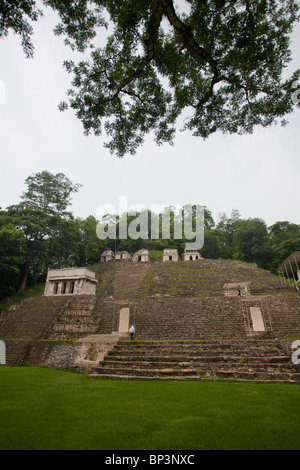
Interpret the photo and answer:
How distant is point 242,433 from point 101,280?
26802 millimetres

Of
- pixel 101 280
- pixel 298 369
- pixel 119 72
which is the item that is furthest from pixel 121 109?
pixel 101 280

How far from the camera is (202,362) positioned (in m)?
7.64

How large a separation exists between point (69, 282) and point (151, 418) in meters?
21.0

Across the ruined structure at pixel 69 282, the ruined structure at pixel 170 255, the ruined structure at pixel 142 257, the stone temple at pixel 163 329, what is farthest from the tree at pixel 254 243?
the ruined structure at pixel 69 282

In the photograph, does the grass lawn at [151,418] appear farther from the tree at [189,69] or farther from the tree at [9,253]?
the tree at [9,253]

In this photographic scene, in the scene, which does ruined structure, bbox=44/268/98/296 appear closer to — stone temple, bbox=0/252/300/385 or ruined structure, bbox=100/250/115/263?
stone temple, bbox=0/252/300/385

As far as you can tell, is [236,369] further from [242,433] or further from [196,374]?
[242,433]

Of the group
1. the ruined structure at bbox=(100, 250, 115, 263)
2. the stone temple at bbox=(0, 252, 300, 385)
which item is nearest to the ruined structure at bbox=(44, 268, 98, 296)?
the stone temple at bbox=(0, 252, 300, 385)

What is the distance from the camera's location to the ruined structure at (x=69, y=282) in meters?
22.5

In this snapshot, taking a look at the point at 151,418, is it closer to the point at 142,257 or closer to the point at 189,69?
the point at 189,69

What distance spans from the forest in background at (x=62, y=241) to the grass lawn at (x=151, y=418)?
20.7 metres

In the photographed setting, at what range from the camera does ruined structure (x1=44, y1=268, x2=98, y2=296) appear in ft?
73.9

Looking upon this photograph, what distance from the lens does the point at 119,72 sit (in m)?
7.51

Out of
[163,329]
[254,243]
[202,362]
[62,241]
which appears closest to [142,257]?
[62,241]
